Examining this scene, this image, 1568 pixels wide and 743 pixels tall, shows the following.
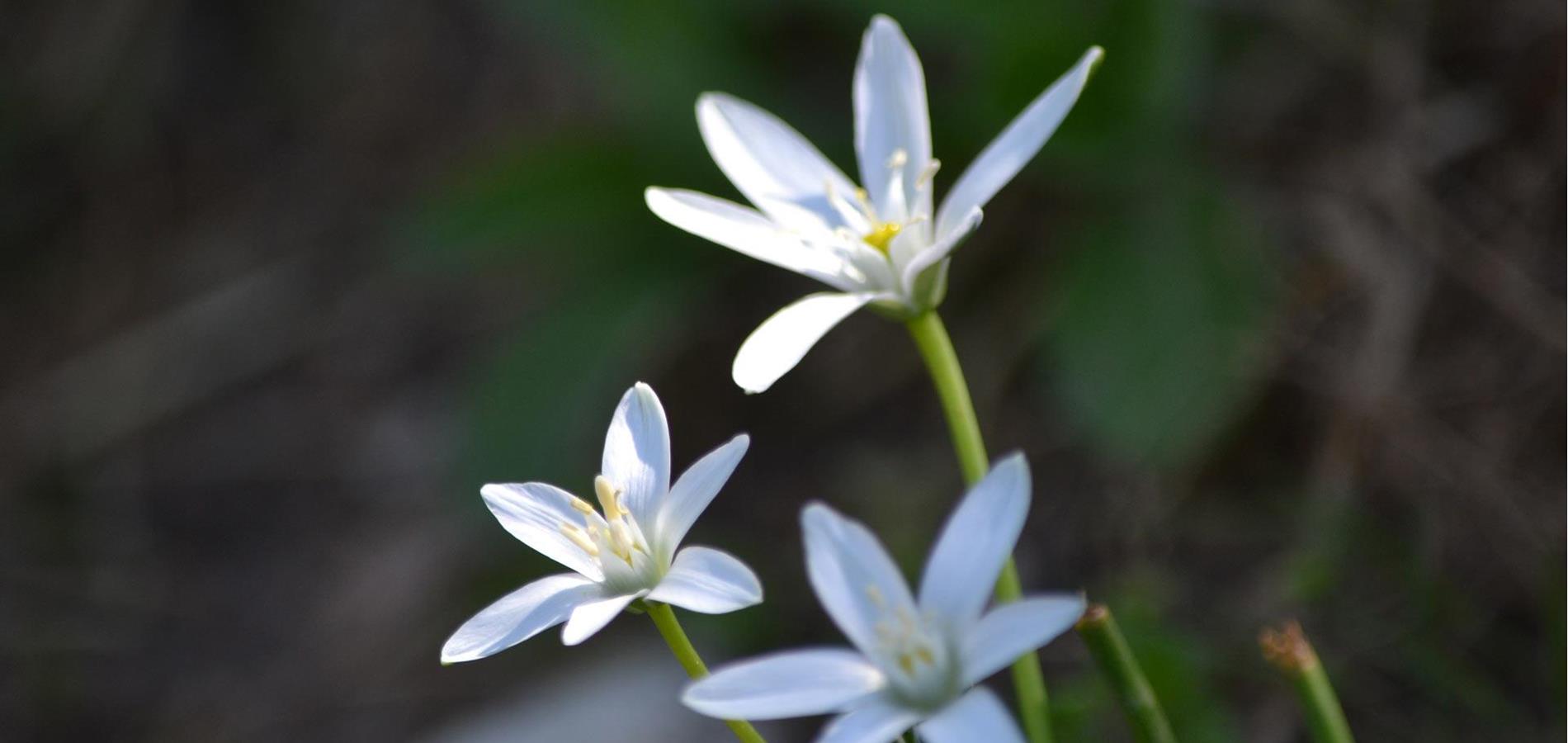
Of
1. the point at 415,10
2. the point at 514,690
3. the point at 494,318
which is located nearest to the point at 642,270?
the point at 494,318

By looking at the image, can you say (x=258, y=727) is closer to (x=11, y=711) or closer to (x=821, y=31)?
(x=11, y=711)

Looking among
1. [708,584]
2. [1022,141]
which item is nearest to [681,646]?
[708,584]

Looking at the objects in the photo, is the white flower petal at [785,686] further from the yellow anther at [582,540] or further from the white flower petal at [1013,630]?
the yellow anther at [582,540]

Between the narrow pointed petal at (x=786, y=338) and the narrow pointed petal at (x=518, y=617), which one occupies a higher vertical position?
the narrow pointed petal at (x=786, y=338)

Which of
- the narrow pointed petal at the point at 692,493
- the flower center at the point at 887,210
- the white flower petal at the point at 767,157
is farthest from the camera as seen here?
the white flower petal at the point at 767,157

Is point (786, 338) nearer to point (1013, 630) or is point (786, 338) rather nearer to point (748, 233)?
point (748, 233)

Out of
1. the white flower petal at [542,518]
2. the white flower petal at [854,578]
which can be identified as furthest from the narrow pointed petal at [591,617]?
the white flower petal at [854,578]
